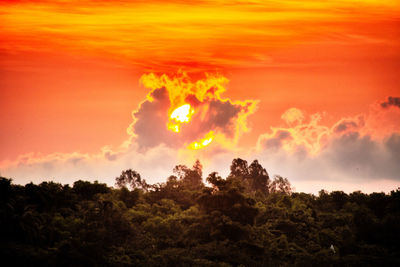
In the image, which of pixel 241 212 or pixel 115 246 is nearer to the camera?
pixel 115 246

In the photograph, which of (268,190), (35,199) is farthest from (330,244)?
(268,190)

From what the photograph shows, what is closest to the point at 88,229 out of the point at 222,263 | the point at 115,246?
the point at 115,246

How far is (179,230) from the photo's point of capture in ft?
256

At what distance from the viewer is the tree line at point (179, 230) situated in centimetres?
6794

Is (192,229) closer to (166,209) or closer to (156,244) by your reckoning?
(156,244)

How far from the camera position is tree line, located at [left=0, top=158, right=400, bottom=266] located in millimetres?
67938

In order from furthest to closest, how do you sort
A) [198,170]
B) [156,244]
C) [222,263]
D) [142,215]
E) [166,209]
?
[198,170]
[166,209]
[142,215]
[156,244]
[222,263]

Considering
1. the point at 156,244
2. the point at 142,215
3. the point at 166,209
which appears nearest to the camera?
the point at 156,244

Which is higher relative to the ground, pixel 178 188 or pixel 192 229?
pixel 178 188

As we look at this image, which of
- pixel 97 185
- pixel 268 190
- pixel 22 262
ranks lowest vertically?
pixel 22 262

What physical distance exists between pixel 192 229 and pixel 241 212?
541 cm

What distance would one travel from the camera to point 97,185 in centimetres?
8831

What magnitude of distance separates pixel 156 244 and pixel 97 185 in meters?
15.8

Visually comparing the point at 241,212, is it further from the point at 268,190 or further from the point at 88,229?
the point at 268,190
